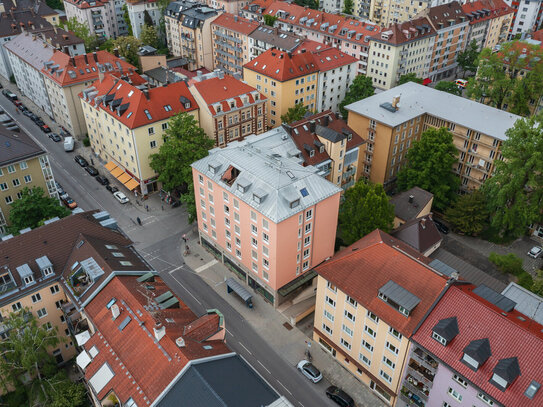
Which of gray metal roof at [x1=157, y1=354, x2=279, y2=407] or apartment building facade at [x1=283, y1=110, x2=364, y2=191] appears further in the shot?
apartment building facade at [x1=283, y1=110, x2=364, y2=191]

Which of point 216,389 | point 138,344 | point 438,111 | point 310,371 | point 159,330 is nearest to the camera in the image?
point 216,389

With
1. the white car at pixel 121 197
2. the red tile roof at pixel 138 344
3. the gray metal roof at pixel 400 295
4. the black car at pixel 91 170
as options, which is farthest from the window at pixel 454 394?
the black car at pixel 91 170

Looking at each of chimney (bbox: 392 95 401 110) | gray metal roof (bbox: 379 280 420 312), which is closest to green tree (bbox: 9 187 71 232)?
gray metal roof (bbox: 379 280 420 312)

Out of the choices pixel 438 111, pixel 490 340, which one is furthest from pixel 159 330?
pixel 438 111

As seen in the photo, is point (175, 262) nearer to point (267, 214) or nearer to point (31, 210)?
point (31, 210)

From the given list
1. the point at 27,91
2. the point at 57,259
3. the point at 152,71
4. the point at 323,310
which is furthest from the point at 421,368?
the point at 27,91

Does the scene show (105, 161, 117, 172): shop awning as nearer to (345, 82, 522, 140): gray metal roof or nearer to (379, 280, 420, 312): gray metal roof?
(345, 82, 522, 140): gray metal roof

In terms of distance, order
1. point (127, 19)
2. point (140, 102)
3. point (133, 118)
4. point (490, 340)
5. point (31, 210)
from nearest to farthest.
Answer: point (490, 340) < point (31, 210) < point (133, 118) < point (140, 102) < point (127, 19)
